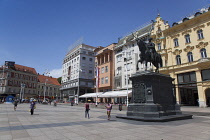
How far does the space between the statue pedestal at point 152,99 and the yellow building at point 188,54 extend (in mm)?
18852

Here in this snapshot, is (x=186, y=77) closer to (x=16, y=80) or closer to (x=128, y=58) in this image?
(x=128, y=58)

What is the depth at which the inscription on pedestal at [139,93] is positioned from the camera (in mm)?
13022

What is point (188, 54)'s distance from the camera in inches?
1260

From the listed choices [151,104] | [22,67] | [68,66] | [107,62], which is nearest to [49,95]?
[22,67]

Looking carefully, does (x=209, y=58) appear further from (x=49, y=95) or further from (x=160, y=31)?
(x=49, y=95)

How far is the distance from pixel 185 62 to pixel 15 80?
71.3 meters

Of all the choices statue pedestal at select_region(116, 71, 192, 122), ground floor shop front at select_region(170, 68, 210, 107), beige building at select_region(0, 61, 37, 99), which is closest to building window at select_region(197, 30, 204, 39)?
Result: ground floor shop front at select_region(170, 68, 210, 107)

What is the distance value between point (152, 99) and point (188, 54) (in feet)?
81.1

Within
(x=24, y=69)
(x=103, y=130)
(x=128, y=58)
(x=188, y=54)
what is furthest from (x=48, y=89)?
(x=103, y=130)

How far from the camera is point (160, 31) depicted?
37.5m

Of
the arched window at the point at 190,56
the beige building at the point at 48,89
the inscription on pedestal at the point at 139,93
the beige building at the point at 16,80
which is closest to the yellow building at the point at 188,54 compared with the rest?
the arched window at the point at 190,56

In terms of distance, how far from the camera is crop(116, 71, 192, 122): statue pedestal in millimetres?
11944

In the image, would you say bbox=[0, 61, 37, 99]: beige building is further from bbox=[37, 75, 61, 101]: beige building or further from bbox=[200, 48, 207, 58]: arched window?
bbox=[200, 48, 207, 58]: arched window

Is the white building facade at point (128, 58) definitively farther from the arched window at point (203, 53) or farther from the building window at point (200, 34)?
the arched window at point (203, 53)
